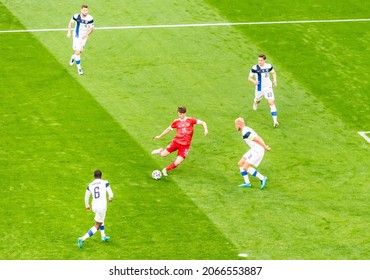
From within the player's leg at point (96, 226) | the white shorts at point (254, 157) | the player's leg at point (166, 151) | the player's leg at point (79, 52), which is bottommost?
the player's leg at point (96, 226)

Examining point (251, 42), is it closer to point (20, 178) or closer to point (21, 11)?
point (21, 11)

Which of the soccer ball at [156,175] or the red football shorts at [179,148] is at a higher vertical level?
the red football shorts at [179,148]

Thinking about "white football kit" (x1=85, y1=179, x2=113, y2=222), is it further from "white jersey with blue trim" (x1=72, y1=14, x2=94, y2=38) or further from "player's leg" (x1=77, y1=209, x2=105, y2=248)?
"white jersey with blue trim" (x1=72, y1=14, x2=94, y2=38)

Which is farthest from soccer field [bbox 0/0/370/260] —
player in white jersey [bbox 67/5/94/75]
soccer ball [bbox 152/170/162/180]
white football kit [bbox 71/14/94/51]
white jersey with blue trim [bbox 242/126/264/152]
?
white jersey with blue trim [bbox 242/126/264/152]

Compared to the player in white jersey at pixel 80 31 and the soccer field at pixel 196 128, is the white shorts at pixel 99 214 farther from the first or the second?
the player in white jersey at pixel 80 31

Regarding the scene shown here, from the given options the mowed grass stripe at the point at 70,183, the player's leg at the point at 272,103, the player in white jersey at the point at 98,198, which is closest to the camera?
the player in white jersey at the point at 98,198

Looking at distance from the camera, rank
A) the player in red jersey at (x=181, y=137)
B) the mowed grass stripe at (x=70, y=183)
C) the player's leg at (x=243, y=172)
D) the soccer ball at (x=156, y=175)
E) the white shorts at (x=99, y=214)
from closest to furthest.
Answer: the white shorts at (x=99, y=214) < the mowed grass stripe at (x=70, y=183) < the player's leg at (x=243, y=172) < the soccer ball at (x=156, y=175) < the player in red jersey at (x=181, y=137)

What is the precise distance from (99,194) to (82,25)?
498 inches

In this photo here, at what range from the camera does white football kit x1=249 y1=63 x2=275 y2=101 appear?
38938 mm

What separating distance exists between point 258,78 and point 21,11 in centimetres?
1242

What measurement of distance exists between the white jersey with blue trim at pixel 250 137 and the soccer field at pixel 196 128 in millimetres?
1274

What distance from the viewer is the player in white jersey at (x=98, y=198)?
30830 mm

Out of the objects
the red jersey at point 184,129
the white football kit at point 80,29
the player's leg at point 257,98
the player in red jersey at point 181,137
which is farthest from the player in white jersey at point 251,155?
the white football kit at point 80,29

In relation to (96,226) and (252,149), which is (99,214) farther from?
(252,149)
